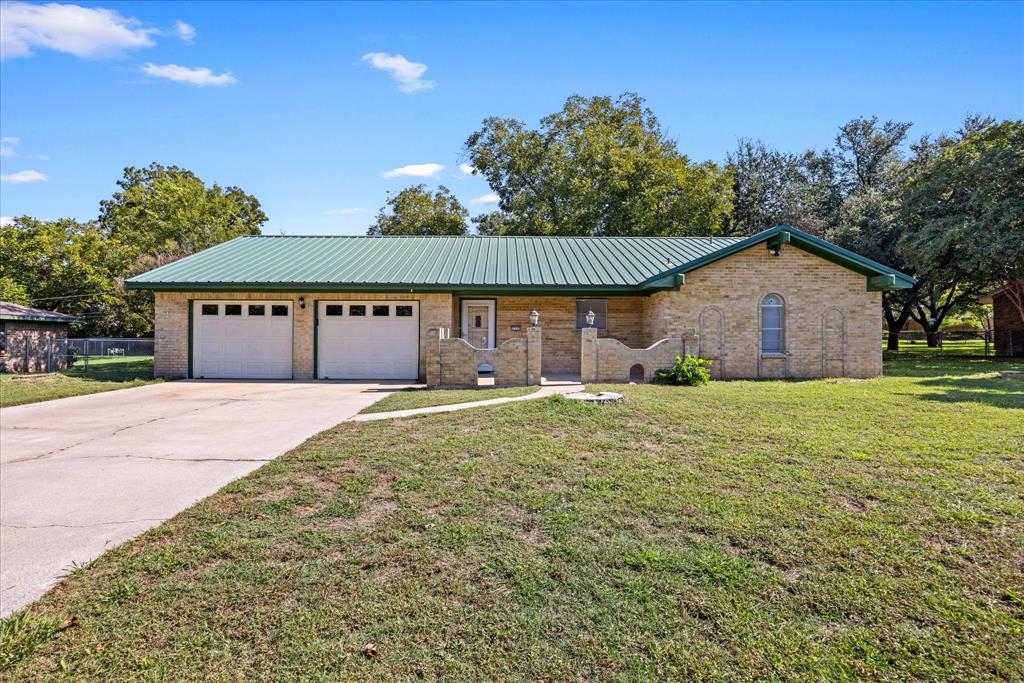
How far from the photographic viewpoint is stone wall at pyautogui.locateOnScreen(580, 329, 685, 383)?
13398mm

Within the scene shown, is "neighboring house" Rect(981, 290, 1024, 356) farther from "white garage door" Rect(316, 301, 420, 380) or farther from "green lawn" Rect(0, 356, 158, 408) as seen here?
"green lawn" Rect(0, 356, 158, 408)

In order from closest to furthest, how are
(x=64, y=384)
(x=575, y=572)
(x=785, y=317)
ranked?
(x=575, y=572) → (x=64, y=384) → (x=785, y=317)

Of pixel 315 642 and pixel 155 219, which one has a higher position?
pixel 155 219

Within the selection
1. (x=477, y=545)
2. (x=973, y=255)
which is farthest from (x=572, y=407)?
(x=973, y=255)

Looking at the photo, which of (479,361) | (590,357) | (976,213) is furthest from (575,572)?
(976,213)

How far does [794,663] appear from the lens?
117 inches

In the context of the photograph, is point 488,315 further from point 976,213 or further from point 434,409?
point 976,213

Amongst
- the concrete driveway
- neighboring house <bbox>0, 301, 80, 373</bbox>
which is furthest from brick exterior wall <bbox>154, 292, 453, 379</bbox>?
neighboring house <bbox>0, 301, 80, 373</bbox>

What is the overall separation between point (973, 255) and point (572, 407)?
21.0 m

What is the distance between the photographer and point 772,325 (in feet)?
50.9

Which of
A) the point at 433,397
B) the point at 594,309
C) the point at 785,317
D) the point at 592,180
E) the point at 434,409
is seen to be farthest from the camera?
the point at 592,180

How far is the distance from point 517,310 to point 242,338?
8.71 meters

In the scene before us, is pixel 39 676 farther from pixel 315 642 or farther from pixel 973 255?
pixel 973 255

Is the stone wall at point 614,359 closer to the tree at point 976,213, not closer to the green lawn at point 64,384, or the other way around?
the green lawn at point 64,384
